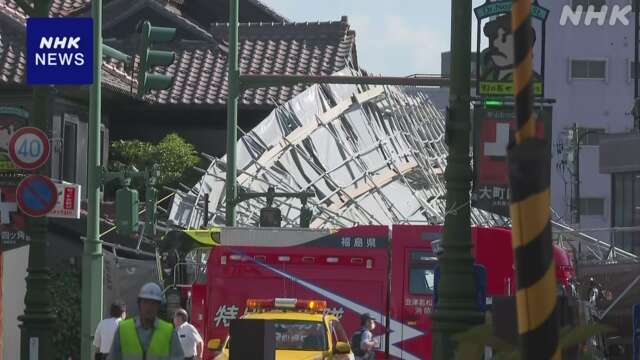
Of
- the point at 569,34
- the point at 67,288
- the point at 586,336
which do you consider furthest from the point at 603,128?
the point at 586,336

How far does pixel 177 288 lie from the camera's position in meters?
26.5

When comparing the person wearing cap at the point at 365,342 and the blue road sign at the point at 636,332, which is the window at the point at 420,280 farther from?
the blue road sign at the point at 636,332

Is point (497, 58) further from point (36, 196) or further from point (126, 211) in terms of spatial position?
point (126, 211)

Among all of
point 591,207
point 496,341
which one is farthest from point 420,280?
point 591,207

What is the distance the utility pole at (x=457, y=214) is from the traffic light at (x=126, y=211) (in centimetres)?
1144

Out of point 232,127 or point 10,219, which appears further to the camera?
point 232,127

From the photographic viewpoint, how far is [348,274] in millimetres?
24766

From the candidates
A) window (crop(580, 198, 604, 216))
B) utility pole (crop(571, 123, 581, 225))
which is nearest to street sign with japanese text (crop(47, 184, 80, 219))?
utility pole (crop(571, 123, 581, 225))

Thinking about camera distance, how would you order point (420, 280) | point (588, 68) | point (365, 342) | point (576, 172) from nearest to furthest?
point (365, 342) < point (420, 280) < point (576, 172) < point (588, 68)

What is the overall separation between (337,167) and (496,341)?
96.8 feet

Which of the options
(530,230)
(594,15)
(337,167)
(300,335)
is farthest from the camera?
(594,15)

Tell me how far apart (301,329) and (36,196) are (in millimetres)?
4105

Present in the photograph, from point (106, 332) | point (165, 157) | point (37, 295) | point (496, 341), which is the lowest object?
point (106, 332)

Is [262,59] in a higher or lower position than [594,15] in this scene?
lower
